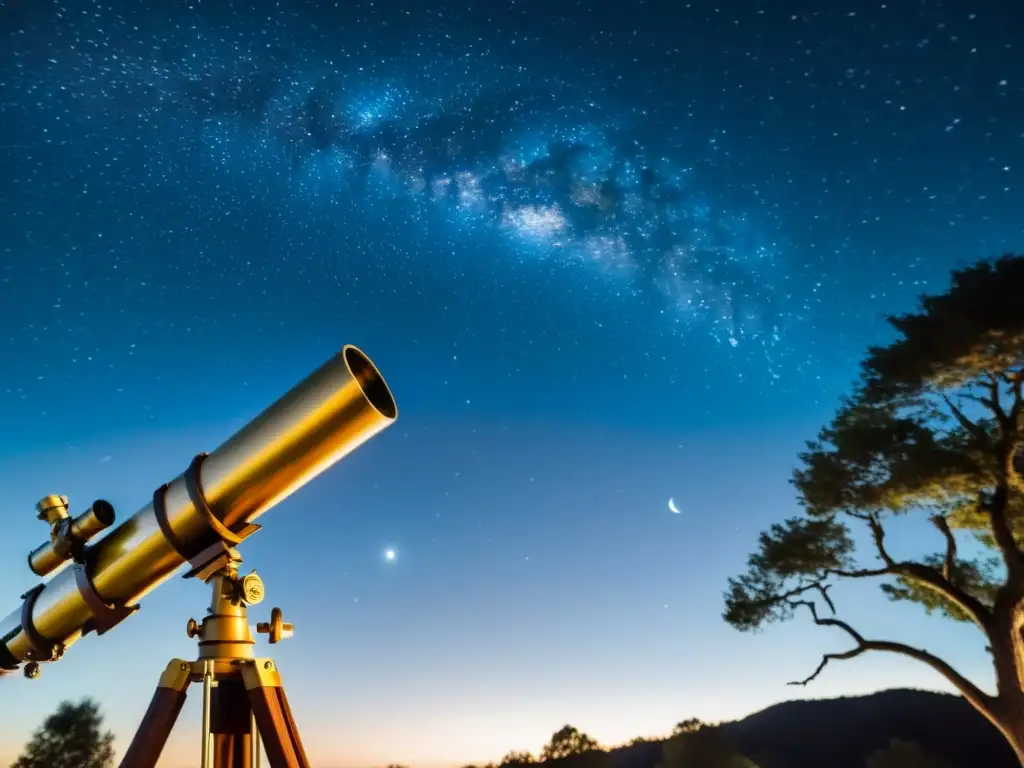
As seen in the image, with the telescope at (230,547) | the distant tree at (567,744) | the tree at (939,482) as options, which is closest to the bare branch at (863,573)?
the tree at (939,482)

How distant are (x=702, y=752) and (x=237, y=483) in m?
31.2

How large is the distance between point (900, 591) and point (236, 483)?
52.2ft

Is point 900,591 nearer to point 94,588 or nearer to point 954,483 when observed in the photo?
point 954,483

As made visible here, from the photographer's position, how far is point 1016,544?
12.3 m

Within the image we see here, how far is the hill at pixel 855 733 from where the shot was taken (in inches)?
1141

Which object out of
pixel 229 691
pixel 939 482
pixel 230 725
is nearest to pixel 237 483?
pixel 229 691

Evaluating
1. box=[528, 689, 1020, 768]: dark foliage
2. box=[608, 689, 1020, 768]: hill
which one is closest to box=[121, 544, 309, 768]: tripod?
box=[528, 689, 1020, 768]: dark foliage

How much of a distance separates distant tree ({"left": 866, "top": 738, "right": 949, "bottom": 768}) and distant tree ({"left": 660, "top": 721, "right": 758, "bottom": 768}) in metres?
4.71

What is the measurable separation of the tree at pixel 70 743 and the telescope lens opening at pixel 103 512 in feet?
126

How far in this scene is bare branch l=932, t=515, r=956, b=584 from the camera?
13.3 m

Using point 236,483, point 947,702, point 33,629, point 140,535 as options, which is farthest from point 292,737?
point 947,702

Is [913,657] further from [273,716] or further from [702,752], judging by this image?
[702,752]

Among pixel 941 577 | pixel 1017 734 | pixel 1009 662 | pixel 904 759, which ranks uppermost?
pixel 941 577

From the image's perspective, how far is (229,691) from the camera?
2488mm
